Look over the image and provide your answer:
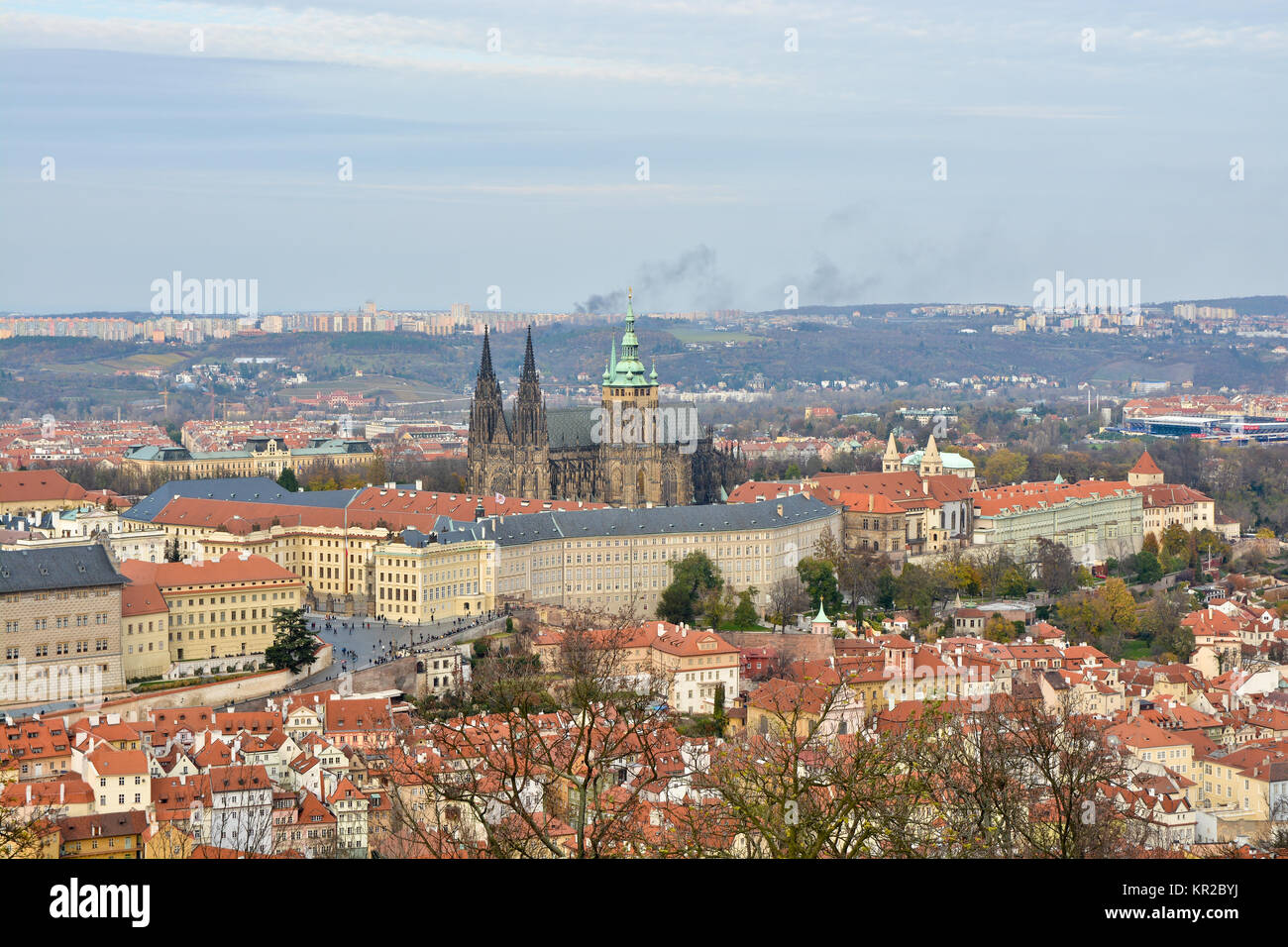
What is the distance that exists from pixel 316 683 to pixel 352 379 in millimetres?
146838

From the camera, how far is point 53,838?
2558cm

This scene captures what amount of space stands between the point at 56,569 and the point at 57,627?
4.69 ft

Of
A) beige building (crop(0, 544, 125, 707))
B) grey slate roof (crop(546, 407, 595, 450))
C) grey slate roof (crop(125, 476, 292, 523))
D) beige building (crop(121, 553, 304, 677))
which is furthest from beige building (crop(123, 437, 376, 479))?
beige building (crop(0, 544, 125, 707))

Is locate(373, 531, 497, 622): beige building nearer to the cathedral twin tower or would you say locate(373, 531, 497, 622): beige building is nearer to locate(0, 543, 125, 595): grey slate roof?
locate(0, 543, 125, 595): grey slate roof

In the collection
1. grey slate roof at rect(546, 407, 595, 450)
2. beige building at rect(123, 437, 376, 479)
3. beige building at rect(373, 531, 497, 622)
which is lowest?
beige building at rect(373, 531, 497, 622)

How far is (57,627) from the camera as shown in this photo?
40312mm

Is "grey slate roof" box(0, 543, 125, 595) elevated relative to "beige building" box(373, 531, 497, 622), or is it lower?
elevated

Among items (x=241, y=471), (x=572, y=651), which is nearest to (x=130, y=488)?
(x=241, y=471)

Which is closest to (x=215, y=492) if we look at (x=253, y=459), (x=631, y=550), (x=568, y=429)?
(x=568, y=429)

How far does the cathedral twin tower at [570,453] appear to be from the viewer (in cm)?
6644

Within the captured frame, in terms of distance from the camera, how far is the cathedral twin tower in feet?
218

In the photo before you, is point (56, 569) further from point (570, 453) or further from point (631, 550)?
point (570, 453)

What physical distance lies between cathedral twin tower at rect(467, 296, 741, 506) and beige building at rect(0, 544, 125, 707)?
85.4ft
